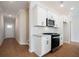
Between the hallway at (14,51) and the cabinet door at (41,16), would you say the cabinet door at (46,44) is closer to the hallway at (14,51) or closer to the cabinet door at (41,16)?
the hallway at (14,51)

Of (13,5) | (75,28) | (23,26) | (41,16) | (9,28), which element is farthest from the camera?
(9,28)

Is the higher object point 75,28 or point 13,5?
point 13,5

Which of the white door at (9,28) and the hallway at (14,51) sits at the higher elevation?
the white door at (9,28)

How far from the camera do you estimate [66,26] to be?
841 centimetres

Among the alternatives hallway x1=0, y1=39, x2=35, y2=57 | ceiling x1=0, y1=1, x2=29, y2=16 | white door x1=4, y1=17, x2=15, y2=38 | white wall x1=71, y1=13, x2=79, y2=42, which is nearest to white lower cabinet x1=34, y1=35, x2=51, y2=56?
hallway x1=0, y1=39, x2=35, y2=57

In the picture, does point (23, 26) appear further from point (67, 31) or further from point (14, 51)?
point (67, 31)

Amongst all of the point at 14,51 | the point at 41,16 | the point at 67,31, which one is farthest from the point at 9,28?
the point at 41,16

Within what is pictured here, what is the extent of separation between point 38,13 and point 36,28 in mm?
806

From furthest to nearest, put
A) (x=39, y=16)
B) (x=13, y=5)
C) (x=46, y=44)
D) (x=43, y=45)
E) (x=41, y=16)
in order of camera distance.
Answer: (x=13, y=5), (x=41, y=16), (x=39, y=16), (x=46, y=44), (x=43, y=45)

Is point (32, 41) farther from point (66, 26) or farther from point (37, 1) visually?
point (66, 26)

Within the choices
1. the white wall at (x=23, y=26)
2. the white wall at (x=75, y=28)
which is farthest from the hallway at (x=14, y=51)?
the white wall at (x=75, y=28)

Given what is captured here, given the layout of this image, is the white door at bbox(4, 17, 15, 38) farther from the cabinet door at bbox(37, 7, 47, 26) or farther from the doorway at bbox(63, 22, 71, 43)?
the cabinet door at bbox(37, 7, 47, 26)

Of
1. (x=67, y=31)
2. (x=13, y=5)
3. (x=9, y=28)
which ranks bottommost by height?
(x=67, y=31)

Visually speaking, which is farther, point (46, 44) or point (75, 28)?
point (75, 28)
